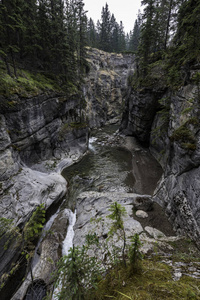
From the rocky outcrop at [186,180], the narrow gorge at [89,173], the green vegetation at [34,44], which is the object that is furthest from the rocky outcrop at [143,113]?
the green vegetation at [34,44]

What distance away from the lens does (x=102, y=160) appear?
76.7 feet

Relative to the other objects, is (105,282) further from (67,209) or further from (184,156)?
(67,209)

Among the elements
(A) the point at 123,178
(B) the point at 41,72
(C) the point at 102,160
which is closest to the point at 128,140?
(C) the point at 102,160

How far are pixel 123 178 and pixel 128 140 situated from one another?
48.1 ft

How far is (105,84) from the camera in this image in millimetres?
51469

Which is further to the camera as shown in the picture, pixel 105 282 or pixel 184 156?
pixel 184 156

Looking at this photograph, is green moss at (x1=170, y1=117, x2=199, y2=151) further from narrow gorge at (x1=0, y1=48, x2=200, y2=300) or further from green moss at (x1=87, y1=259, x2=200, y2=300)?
green moss at (x1=87, y1=259, x2=200, y2=300)

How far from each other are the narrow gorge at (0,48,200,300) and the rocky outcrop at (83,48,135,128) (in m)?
16.4

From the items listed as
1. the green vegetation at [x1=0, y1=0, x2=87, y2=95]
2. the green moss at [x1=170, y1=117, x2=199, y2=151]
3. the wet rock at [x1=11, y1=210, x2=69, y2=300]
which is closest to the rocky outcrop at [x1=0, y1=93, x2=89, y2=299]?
the wet rock at [x1=11, y1=210, x2=69, y2=300]

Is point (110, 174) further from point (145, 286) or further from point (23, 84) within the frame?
point (145, 286)

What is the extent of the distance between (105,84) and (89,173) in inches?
1698

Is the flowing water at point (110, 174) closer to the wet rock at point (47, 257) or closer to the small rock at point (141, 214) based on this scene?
the wet rock at point (47, 257)

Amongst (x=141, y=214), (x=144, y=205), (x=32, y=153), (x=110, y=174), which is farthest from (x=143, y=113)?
(x=32, y=153)

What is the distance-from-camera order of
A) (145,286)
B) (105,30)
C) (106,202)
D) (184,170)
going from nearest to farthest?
(145,286) → (184,170) → (106,202) → (105,30)
